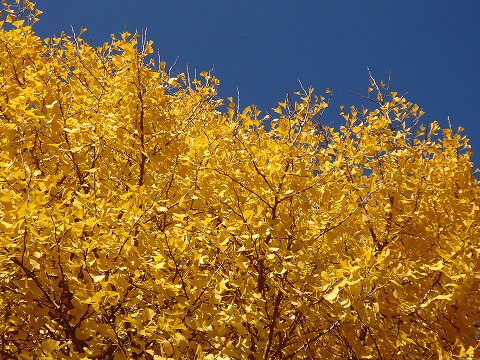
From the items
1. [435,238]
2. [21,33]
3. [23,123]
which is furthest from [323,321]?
[21,33]

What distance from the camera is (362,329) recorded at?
3.97m

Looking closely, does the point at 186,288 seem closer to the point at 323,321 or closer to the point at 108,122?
the point at 323,321


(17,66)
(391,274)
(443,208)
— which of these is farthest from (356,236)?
(17,66)

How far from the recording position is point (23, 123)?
9.73 feet

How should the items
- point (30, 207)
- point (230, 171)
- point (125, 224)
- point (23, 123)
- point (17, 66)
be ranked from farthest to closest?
point (17, 66) < point (230, 171) < point (23, 123) < point (125, 224) < point (30, 207)

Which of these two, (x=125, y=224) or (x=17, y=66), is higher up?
(x=17, y=66)

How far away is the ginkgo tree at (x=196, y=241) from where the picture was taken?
8.19 ft

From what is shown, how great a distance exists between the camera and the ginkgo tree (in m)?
2.50

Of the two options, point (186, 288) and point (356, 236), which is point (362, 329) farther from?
point (186, 288)

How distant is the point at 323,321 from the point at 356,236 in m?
1.05

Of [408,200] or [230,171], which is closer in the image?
[230,171]

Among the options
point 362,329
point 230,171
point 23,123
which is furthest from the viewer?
point 362,329

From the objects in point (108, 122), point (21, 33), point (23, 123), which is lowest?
point (23, 123)

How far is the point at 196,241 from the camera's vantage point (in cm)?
295
